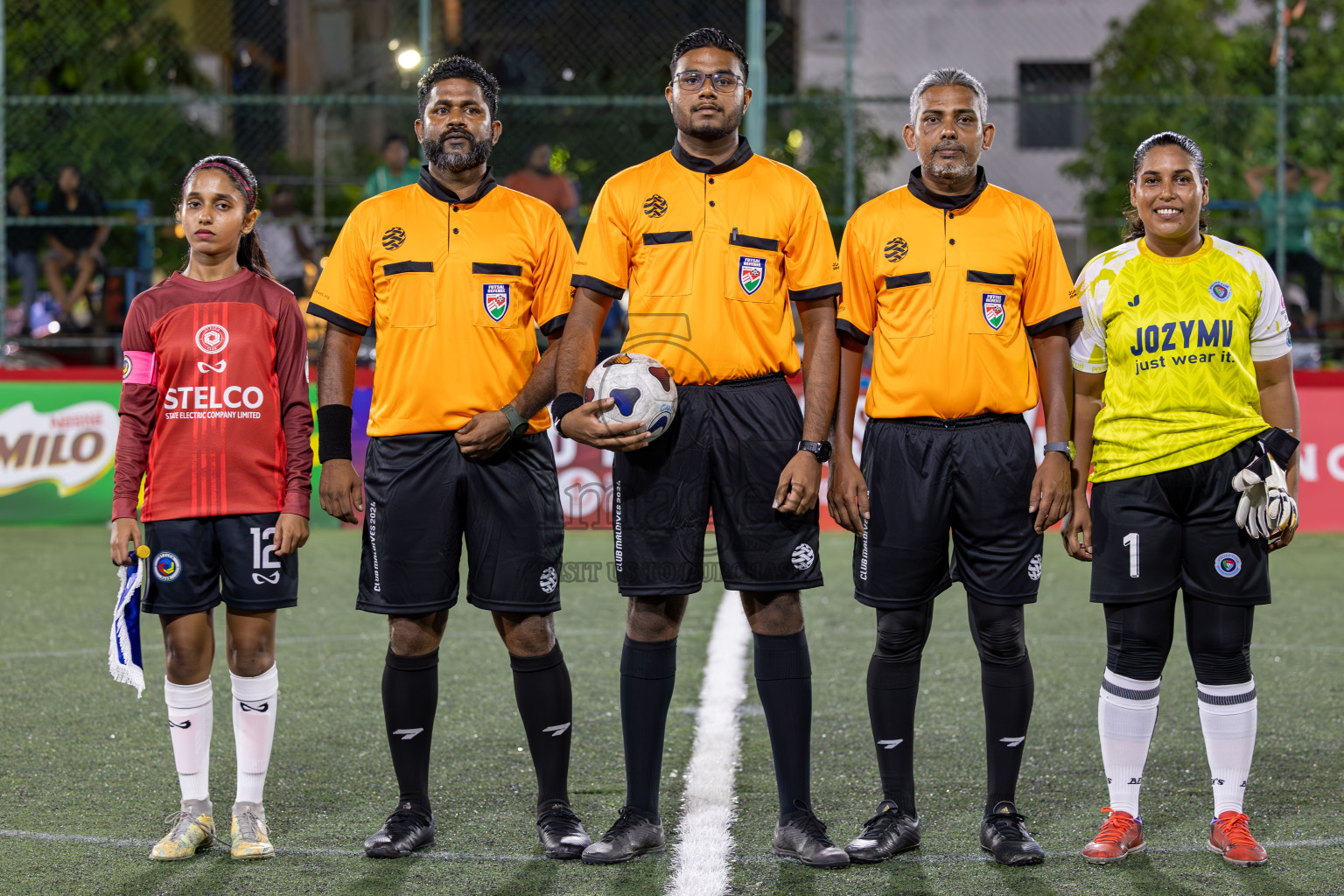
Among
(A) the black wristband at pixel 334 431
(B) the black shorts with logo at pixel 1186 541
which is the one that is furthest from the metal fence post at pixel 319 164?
(B) the black shorts with logo at pixel 1186 541

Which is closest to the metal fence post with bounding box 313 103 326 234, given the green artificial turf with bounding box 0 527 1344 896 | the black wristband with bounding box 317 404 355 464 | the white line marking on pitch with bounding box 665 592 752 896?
the green artificial turf with bounding box 0 527 1344 896

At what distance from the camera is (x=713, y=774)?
4.82m

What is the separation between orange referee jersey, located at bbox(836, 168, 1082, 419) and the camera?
4020 millimetres

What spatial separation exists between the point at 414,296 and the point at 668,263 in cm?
71

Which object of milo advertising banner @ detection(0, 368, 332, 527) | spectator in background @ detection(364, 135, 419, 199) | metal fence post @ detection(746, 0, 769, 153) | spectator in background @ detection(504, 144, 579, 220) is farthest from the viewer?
spectator in background @ detection(504, 144, 579, 220)

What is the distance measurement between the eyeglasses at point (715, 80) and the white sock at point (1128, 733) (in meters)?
1.94

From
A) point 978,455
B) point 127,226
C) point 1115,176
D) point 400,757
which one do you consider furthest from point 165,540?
point 1115,176

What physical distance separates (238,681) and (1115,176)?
15497 mm

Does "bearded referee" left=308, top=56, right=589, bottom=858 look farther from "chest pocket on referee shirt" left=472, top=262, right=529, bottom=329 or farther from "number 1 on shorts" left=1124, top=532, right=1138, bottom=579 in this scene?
"number 1 on shorts" left=1124, top=532, right=1138, bottom=579

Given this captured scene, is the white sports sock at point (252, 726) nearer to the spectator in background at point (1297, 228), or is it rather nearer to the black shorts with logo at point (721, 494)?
the black shorts with logo at point (721, 494)

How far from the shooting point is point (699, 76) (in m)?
3.96

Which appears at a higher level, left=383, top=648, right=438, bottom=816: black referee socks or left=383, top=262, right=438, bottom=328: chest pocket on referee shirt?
left=383, top=262, right=438, bottom=328: chest pocket on referee shirt

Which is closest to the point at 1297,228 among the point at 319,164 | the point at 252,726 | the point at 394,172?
the point at 394,172

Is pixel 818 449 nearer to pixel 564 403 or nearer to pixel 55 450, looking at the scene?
pixel 564 403
